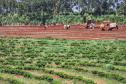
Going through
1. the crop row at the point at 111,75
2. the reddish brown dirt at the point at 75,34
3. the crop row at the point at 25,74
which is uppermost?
the reddish brown dirt at the point at 75,34

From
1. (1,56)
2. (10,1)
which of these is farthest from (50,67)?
(10,1)

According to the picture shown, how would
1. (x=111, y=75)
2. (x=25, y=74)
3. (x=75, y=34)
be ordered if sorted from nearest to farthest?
(x=111, y=75) < (x=25, y=74) < (x=75, y=34)

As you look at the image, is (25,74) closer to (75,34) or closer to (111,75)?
(111,75)

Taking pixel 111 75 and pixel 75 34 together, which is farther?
pixel 75 34

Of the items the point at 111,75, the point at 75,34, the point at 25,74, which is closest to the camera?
the point at 111,75

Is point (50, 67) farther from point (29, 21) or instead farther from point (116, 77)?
point (29, 21)

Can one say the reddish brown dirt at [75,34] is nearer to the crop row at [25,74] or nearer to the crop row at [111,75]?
the crop row at [111,75]

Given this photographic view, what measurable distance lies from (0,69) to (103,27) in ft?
68.9

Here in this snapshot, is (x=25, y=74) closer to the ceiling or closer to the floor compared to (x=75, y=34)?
closer to the floor

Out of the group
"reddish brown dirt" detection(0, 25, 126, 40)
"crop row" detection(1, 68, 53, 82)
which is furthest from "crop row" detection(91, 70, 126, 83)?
"reddish brown dirt" detection(0, 25, 126, 40)

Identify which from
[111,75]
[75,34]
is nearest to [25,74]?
[111,75]

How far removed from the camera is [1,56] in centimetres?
1103

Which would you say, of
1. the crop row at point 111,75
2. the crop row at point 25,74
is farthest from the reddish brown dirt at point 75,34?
the crop row at point 25,74

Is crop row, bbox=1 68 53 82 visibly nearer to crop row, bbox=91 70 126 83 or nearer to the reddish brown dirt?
crop row, bbox=91 70 126 83
